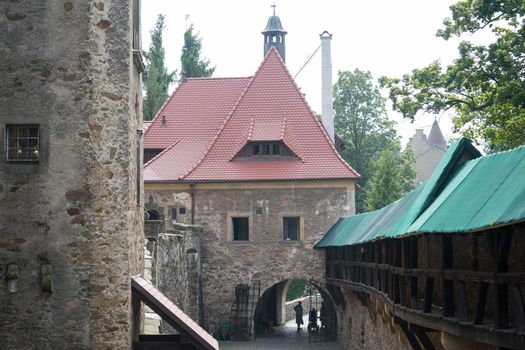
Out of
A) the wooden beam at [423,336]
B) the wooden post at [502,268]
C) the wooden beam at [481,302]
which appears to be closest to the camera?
the wooden post at [502,268]

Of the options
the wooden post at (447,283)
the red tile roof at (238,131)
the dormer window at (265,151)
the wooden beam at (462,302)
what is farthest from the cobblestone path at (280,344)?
the wooden beam at (462,302)

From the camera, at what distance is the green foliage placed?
46781mm

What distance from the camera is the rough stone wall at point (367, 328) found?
16.8 meters

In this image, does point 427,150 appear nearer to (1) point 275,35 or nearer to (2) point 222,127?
(1) point 275,35

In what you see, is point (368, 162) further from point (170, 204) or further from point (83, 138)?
point (83, 138)

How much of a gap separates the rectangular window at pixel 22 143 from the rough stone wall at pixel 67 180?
89mm

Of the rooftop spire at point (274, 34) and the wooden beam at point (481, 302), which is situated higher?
the rooftop spire at point (274, 34)

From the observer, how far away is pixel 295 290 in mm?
46969

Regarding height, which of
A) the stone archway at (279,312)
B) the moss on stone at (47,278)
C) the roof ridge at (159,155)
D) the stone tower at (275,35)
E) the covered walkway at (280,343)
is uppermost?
the stone tower at (275,35)

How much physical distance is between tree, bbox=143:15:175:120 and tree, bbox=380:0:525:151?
2161 centimetres

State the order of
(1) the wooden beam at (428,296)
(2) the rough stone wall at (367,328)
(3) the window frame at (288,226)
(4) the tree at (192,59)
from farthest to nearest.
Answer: (4) the tree at (192,59) → (3) the window frame at (288,226) → (2) the rough stone wall at (367,328) → (1) the wooden beam at (428,296)

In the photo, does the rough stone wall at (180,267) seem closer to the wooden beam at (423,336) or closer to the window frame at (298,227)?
the window frame at (298,227)

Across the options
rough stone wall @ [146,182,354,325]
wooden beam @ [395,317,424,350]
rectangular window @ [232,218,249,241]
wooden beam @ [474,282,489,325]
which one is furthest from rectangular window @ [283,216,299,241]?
wooden beam @ [474,282,489,325]

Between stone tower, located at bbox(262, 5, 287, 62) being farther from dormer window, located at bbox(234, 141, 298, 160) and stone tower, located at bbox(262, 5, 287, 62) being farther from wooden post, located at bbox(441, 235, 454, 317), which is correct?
wooden post, located at bbox(441, 235, 454, 317)
